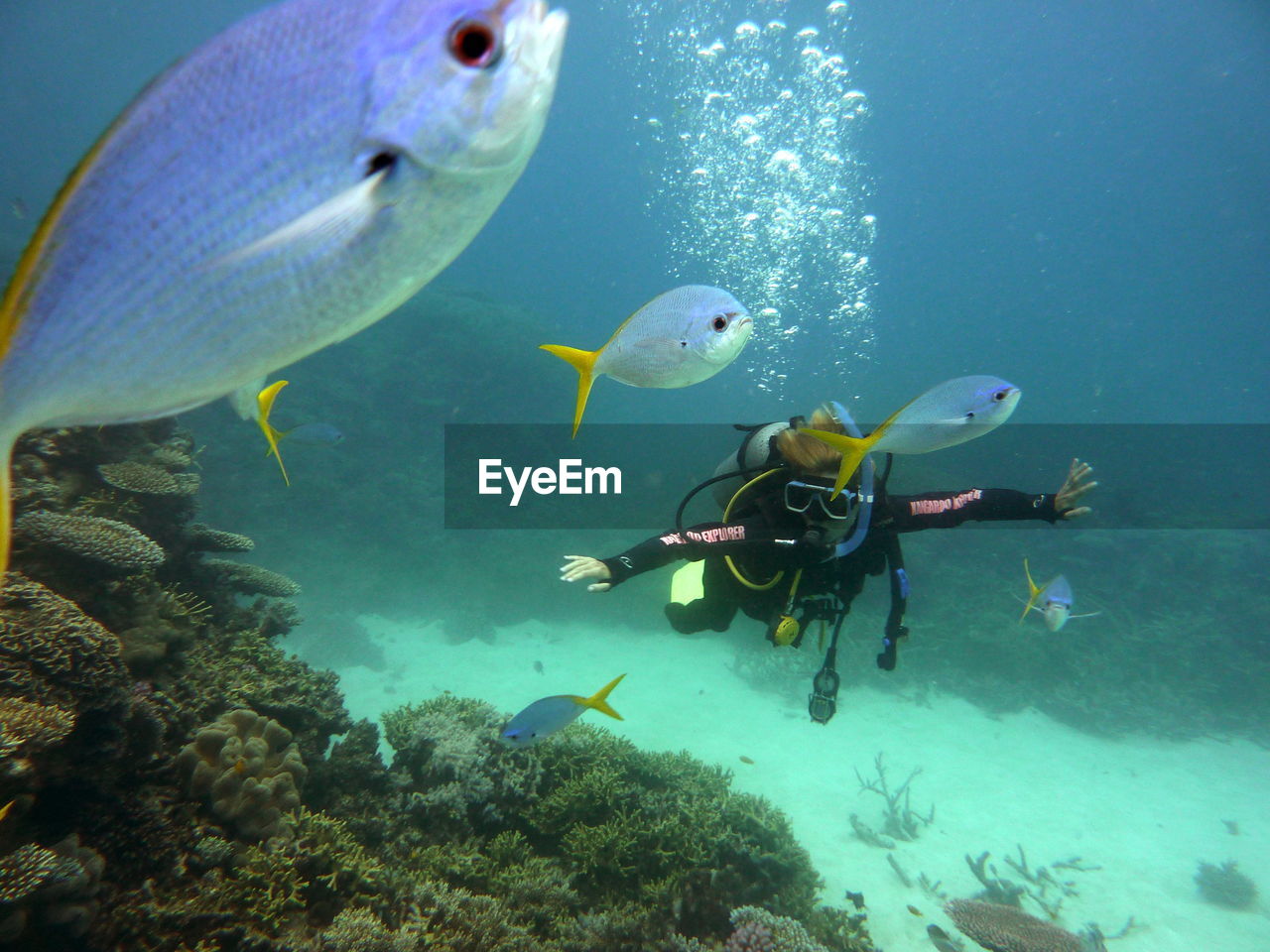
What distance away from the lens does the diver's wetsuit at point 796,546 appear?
386 cm

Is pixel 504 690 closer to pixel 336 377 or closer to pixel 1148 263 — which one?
pixel 336 377

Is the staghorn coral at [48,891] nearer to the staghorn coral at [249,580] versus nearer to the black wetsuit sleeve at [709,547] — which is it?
the black wetsuit sleeve at [709,547]

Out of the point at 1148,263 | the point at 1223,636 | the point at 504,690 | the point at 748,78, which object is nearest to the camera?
the point at 504,690

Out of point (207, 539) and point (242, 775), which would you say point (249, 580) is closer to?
point (207, 539)

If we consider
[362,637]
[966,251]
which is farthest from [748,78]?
[966,251]

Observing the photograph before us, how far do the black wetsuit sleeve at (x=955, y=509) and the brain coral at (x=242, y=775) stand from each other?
5123 mm

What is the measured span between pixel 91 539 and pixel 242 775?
7.19ft

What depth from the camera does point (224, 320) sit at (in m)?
0.54

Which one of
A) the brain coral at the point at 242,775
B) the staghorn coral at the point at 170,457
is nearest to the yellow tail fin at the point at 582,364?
the brain coral at the point at 242,775

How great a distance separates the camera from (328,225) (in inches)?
21.4

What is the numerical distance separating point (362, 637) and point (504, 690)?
4.25 meters

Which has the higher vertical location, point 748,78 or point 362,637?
point 748,78

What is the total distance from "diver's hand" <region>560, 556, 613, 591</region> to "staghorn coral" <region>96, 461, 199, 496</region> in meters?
4.92

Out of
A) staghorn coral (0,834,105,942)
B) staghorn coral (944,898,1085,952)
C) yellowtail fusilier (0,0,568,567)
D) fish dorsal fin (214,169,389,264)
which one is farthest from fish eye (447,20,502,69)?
staghorn coral (944,898,1085,952)
